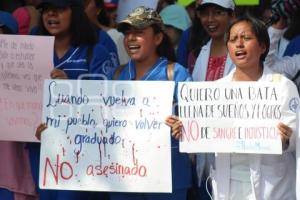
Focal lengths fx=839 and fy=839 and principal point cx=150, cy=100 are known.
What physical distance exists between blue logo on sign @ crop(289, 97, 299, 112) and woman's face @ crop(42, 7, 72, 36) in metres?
1.48

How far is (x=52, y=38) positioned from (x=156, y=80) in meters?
0.66

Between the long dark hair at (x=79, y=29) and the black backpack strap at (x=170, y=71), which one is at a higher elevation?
the long dark hair at (x=79, y=29)

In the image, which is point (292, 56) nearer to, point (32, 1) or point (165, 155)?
point (165, 155)

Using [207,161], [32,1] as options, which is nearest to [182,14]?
[32,1]

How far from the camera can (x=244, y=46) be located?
452cm

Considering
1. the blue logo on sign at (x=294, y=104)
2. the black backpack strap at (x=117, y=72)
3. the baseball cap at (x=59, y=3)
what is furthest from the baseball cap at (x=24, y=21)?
the blue logo on sign at (x=294, y=104)

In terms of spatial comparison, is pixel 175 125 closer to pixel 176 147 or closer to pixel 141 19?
pixel 176 147

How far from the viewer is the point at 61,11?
503cm

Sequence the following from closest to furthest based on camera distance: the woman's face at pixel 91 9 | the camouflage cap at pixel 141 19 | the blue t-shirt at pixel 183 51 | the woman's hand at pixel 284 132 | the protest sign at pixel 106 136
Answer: the woman's hand at pixel 284 132
the protest sign at pixel 106 136
the camouflage cap at pixel 141 19
the blue t-shirt at pixel 183 51
the woman's face at pixel 91 9

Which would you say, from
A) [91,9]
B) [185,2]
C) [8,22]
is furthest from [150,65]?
[185,2]

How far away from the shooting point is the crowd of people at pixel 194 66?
4.47 m

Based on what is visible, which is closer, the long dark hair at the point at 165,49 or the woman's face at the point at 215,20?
the long dark hair at the point at 165,49

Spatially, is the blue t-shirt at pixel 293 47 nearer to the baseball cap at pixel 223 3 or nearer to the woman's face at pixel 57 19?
the baseball cap at pixel 223 3

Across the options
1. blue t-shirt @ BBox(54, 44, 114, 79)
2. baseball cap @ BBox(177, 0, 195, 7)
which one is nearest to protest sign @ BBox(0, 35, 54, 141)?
blue t-shirt @ BBox(54, 44, 114, 79)
